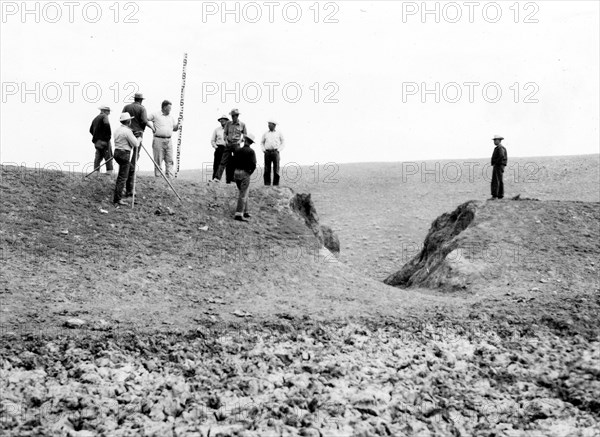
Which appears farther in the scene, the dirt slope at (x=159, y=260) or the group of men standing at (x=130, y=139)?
the group of men standing at (x=130, y=139)

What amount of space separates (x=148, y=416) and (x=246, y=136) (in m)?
8.47

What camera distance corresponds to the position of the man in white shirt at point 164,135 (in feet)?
57.2

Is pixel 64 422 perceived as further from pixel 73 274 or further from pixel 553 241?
pixel 553 241

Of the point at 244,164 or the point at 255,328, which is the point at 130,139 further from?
Result: the point at 255,328

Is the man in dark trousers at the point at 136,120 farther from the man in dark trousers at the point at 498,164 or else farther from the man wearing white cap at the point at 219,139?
the man in dark trousers at the point at 498,164

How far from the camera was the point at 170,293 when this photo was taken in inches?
516

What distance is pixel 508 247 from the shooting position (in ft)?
57.7

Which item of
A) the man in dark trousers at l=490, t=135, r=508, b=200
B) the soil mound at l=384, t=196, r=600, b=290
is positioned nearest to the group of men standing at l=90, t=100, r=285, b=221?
the soil mound at l=384, t=196, r=600, b=290

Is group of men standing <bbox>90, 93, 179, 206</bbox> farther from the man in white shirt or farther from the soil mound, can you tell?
the soil mound

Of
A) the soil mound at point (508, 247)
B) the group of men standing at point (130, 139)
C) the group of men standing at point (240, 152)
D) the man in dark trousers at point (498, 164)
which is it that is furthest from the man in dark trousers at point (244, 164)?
the man in dark trousers at point (498, 164)

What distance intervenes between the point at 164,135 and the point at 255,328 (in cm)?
726

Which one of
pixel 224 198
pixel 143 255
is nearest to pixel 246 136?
pixel 224 198

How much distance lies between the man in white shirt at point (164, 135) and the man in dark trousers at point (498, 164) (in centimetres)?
888

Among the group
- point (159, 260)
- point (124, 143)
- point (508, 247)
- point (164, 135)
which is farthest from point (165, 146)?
point (508, 247)
